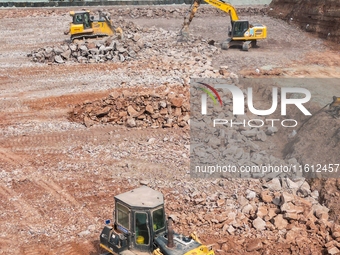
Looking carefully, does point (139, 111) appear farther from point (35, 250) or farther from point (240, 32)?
point (240, 32)

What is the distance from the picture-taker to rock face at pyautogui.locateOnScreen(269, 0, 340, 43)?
1058 inches

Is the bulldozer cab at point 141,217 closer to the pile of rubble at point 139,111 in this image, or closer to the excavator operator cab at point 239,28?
the pile of rubble at point 139,111

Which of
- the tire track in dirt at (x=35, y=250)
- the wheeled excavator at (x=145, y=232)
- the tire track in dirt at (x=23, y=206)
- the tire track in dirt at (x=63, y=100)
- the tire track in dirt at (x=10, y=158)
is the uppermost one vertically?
the wheeled excavator at (x=145, y=232)

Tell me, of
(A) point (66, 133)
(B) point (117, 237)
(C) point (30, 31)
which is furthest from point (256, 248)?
(C) point (30, 31)

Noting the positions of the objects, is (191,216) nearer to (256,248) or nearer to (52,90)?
(256,248)

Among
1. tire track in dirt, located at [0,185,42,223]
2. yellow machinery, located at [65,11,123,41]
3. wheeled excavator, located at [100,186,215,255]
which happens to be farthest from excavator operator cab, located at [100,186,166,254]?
yellow machinery, located at [65,11,123,41]

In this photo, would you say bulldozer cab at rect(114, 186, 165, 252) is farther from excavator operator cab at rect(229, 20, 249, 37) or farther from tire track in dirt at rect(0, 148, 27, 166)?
excavator operator cab at rect(229, 20, 249, 37)

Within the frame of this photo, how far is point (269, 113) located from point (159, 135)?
4705 mm

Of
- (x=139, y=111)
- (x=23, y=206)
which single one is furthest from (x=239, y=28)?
(x=23, y=206)

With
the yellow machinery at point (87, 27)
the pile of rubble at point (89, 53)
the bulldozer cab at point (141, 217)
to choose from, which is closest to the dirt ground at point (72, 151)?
the pile of rubble at point (89, 53)

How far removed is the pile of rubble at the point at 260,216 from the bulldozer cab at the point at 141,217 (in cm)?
219

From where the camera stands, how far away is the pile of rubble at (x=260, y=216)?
30.2 feet

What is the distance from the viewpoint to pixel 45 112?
1614cm

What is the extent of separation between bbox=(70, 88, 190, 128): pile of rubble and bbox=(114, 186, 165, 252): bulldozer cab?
7.03 meters
